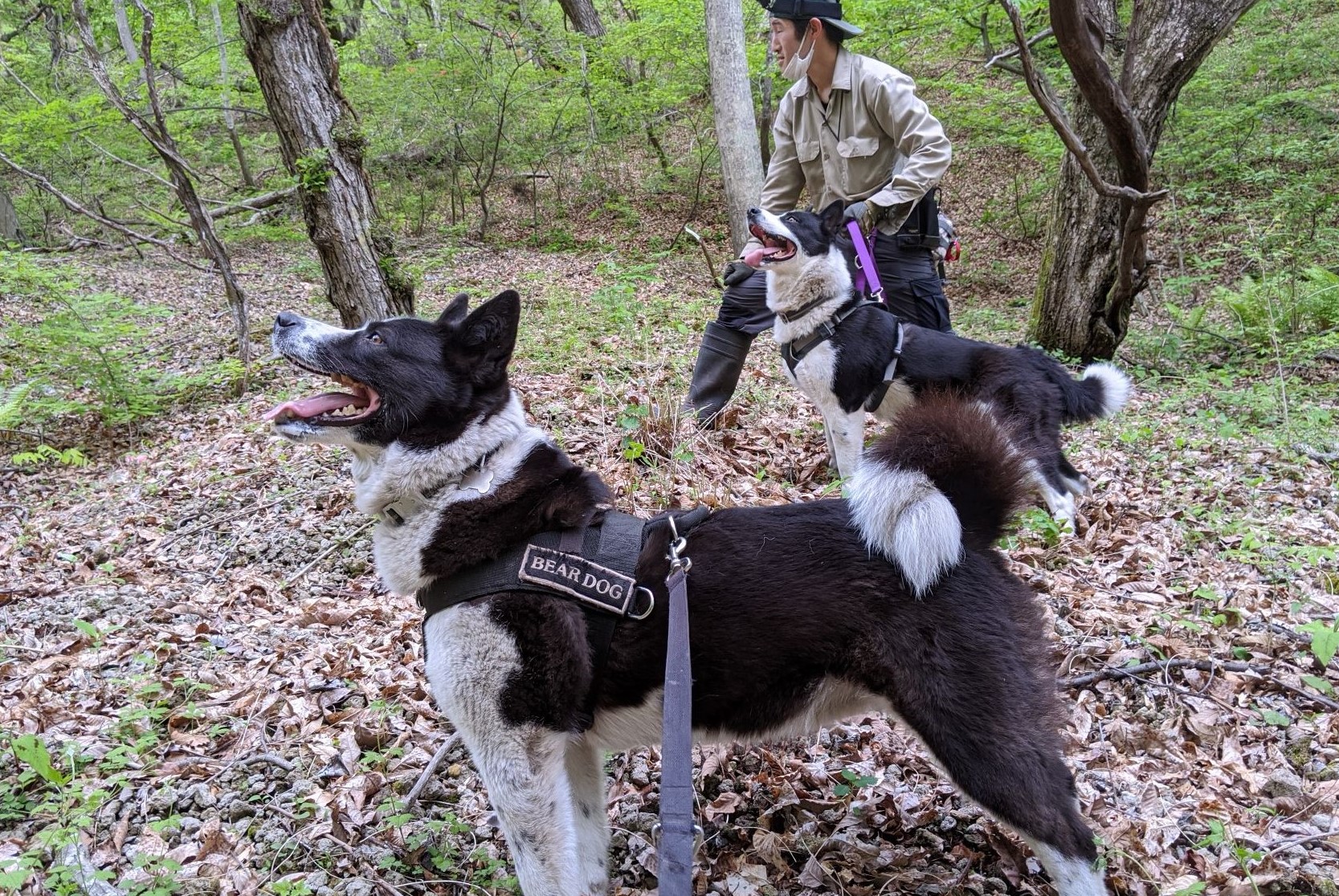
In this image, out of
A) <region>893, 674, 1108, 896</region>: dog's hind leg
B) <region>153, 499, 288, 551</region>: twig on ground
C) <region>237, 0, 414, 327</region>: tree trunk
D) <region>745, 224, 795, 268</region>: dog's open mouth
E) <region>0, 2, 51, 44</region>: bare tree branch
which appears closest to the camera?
<region>893, 674, 1108, 896</region>: dog's hind leg

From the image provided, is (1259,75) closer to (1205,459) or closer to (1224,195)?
(1224,195)

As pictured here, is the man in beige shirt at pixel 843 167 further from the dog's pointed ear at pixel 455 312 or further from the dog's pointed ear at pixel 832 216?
the dog's pointed ear at pixel 455 312

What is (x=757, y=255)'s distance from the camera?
5.52m

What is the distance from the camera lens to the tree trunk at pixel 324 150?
642cm

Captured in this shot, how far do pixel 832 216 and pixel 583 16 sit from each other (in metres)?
15.1

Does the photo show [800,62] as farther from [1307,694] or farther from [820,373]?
[1307,694]

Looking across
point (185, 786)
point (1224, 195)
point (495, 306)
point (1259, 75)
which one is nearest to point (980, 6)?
point (1224, 195)

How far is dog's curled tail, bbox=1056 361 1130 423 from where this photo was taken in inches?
213

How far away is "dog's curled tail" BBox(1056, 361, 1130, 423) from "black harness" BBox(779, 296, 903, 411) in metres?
1.20

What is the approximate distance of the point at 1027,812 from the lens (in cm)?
224

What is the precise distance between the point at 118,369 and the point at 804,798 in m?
9.04

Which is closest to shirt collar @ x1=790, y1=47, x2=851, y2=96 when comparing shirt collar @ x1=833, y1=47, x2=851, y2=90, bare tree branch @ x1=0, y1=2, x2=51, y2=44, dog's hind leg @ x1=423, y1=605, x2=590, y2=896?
shirt collar @ x1=833, y1=47, x2=851, y2=90

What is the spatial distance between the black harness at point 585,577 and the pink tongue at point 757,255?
3.32m

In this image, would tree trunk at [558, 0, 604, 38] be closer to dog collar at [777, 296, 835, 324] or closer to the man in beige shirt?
the man in beige shirt
